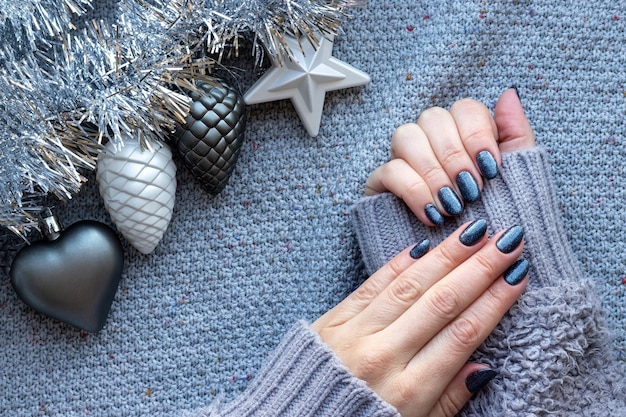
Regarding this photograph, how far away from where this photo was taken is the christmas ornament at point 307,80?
0.79 metres

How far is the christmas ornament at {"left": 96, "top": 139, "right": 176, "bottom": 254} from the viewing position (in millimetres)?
745

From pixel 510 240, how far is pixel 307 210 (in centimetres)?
25

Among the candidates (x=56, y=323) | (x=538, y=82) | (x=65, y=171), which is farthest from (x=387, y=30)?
(x=56, y=323)

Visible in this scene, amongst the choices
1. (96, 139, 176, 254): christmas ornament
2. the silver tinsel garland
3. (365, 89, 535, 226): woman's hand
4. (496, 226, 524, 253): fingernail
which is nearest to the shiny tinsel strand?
the silver tinsel garland

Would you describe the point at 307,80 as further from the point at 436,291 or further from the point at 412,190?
the point at 436,291

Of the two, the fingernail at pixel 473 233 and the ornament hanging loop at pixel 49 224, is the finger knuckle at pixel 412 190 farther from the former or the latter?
the ornament hanging loop at pixel 49 224

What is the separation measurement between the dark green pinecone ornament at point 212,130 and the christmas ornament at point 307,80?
1.6 inches

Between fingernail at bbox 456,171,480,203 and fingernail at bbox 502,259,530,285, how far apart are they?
86 mm

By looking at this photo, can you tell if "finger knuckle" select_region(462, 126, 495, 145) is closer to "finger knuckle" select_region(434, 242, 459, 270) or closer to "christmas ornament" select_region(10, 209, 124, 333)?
"finger knuckle" select_region(434, 242, 459, 270)

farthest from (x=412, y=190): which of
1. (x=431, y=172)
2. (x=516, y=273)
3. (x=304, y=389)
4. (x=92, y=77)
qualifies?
(x=92, y=77)

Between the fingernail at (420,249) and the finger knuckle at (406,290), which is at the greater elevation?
the fingernail at (420,249)

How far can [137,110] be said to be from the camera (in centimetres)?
67

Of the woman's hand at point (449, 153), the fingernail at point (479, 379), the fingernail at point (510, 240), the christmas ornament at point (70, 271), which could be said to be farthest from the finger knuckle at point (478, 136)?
the christmas ornament at point (70, 271)

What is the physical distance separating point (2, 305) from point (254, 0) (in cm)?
48
